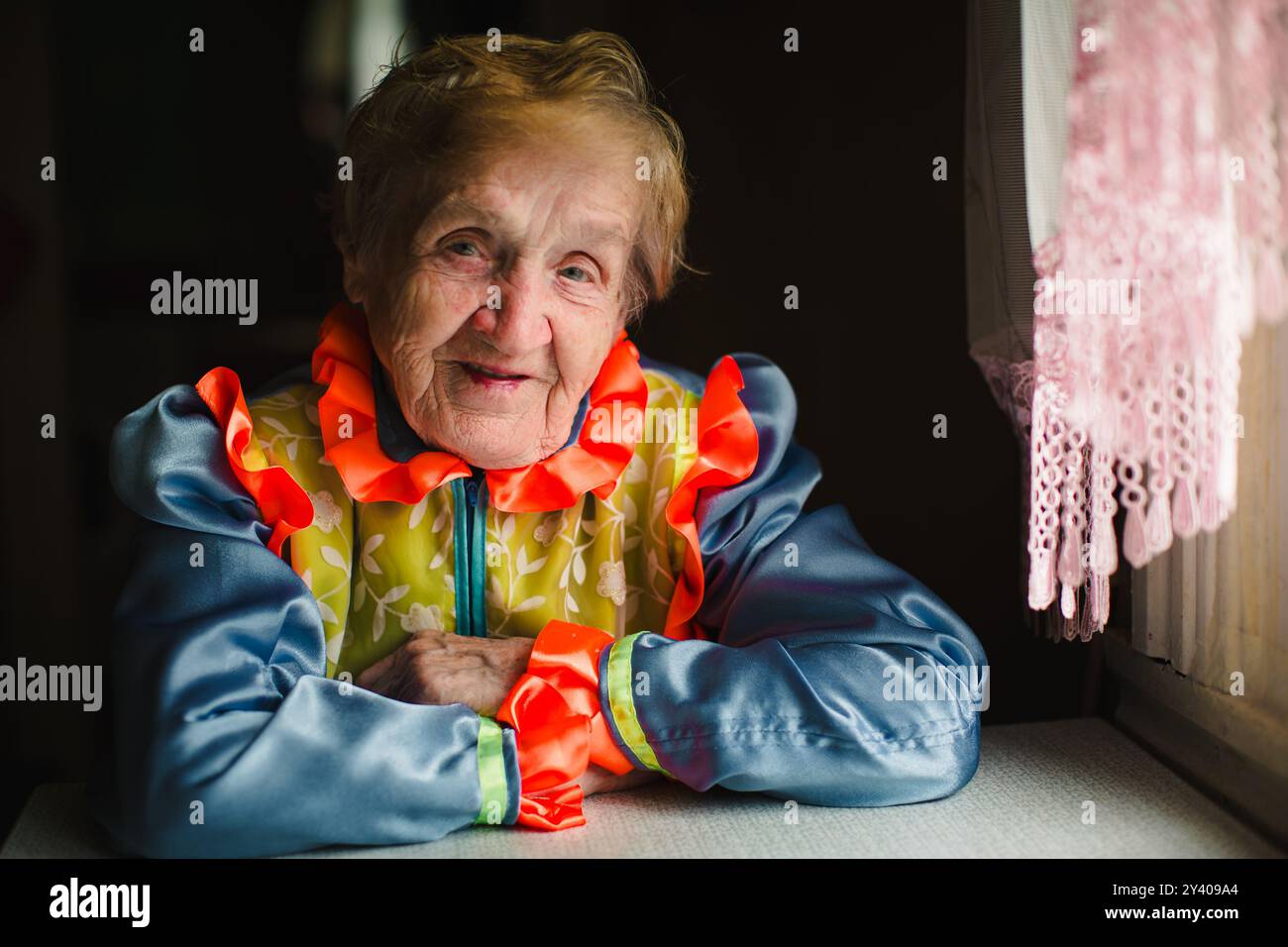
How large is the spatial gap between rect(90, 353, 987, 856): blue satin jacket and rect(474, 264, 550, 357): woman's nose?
28 cm

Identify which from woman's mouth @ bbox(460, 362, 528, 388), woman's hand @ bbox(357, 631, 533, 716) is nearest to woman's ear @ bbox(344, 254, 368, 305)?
woman's mouth @ bbox(460, 362, 528, 388)

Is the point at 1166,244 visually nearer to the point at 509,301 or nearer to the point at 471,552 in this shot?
the point at 509,301

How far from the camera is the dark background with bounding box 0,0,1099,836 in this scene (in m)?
1.88

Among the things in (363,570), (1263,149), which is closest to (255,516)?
(363,570)

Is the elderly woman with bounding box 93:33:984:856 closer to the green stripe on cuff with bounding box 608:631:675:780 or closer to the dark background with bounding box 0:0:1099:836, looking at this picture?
the green stripe on cuff with bounding box 608:631:675:780

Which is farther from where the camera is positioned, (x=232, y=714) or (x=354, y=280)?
(x=354, y=280)

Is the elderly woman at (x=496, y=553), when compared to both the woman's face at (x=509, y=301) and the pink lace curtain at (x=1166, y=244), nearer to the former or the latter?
the woman's face at (x=509, y=301)

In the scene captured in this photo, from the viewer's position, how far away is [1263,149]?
938 millimetres

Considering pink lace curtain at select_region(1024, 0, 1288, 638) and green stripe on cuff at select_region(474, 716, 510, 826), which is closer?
pink lace curtain at select_region(1024, 0, 1288, 638)

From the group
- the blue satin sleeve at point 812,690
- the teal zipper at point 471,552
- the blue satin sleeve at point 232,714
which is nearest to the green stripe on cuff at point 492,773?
the blue satin sleeve at point 232,714

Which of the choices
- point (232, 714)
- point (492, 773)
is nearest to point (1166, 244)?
point (492, 773)

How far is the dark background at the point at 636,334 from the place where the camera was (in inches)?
73.9

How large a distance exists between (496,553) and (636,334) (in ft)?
1.79

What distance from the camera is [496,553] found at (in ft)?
4.57
